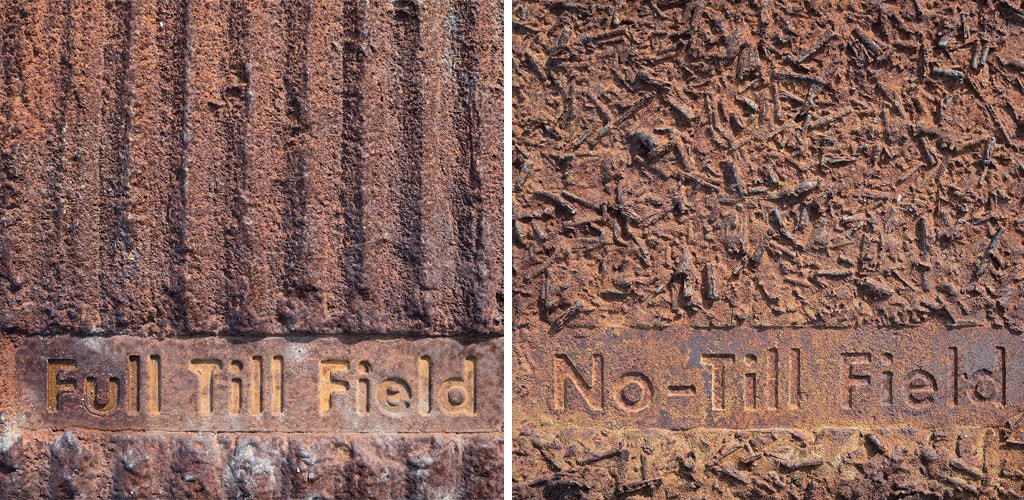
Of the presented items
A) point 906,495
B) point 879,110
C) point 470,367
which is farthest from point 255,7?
point 906,495

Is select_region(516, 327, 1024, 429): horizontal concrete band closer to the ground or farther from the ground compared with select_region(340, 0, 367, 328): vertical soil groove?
closer to the ground

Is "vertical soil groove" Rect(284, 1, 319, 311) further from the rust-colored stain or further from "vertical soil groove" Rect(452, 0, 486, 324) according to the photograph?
the rust-colored stain

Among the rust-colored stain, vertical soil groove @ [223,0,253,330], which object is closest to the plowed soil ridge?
vertical soil groove @ [223,0,253,330]

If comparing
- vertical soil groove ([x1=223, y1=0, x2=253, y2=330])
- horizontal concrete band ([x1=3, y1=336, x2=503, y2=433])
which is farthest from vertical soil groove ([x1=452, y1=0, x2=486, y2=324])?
vertical soil groove ([x1=223, y1=0, x2=253, y2=330])

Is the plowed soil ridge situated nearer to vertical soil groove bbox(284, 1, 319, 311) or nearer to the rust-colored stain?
vertical soil groove bbox(284, 1, 319, 311)

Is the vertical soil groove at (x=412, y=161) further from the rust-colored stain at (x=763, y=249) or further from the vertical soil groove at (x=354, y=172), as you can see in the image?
the rust-colored stain at (x=763, y=249)

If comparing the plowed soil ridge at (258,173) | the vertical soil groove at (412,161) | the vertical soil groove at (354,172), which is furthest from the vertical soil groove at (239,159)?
the vertical soil groove at (412,161)

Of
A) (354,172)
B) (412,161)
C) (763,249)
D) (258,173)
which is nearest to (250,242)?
(258,173)
